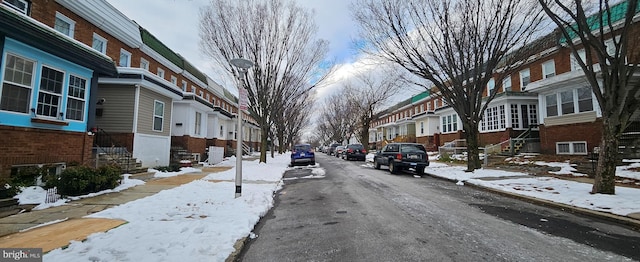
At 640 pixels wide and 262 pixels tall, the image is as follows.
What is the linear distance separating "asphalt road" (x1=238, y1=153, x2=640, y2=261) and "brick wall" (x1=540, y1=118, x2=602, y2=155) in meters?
13.1

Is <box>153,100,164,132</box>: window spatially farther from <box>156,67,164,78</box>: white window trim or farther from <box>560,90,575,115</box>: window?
<box>560,90,575,115</box>: window

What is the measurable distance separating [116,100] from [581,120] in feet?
82.7

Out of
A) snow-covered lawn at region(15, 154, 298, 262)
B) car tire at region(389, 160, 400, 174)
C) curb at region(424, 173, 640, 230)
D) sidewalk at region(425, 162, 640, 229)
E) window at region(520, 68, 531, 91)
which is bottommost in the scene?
snow-covered lawn at region(15, 154, 298, 262)

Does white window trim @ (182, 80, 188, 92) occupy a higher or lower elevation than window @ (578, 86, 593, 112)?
higher

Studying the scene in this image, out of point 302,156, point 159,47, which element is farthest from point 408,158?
point 159,47

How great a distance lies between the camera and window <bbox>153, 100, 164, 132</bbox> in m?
14.5

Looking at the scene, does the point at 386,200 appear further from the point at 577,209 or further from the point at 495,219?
the point at 577,209

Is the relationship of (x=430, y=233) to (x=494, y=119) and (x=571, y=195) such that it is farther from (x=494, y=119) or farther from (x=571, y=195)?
(x=494, y=119)

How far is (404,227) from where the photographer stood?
5082 mm

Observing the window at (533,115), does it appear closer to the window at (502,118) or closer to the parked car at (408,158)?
the window at (502,118)

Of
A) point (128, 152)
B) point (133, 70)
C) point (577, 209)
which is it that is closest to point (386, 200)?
point (577, 209)

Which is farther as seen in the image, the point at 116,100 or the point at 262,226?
the point at 116,100

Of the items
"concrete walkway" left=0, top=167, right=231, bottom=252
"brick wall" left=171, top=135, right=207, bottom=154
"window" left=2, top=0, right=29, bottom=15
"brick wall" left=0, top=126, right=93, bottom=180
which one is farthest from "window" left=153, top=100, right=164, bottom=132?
"concrete walkway" left=0, top=167, right=231, bottom=252

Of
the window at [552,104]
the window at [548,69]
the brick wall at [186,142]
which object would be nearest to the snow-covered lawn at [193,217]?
the brick wall at [186,142]
